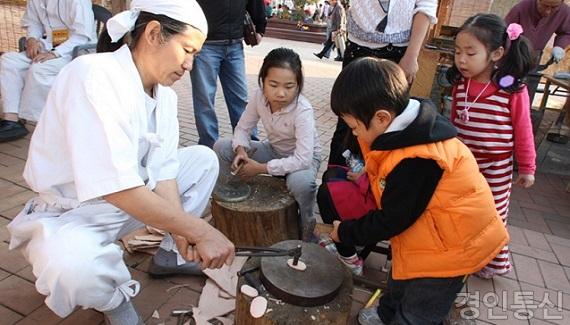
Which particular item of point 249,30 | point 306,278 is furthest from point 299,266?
point 249,30

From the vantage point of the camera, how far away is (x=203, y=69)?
3285mm

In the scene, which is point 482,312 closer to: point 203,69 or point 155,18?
point 155,18

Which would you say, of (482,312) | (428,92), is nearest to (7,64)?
(482,312)

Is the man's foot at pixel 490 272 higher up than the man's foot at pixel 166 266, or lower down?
lower down

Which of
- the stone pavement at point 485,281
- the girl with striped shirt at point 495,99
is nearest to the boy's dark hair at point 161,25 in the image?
the stone pavement at point 485,281

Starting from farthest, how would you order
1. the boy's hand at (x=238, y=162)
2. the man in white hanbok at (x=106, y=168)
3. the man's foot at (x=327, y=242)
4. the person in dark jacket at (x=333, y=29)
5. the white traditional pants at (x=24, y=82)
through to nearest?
the person in dark jacket at (x=333, y=29), the white traditional pants at (x=24, y=82), the boy's hand at (x=238, y=162), the man's foot at (x=327, y=242), the man in white hanbok at (x=106, y=168)

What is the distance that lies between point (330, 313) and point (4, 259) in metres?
1.79

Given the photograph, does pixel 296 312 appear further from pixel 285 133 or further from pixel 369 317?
pixel 285 133

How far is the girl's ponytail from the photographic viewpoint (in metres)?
2.14

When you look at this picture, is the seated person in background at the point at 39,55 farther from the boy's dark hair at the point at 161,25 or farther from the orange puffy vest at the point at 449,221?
the orange puffy vest at the point at 449,221

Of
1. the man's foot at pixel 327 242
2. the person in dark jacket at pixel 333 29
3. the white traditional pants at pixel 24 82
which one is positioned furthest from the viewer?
the person in dark jacket at pixel 333 29

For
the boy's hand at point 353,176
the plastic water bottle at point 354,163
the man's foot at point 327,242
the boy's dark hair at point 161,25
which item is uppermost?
the boy's dark hair at point 161,25

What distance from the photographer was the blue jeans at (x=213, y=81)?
3.28 metres

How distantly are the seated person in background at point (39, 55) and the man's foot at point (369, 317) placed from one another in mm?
3119
